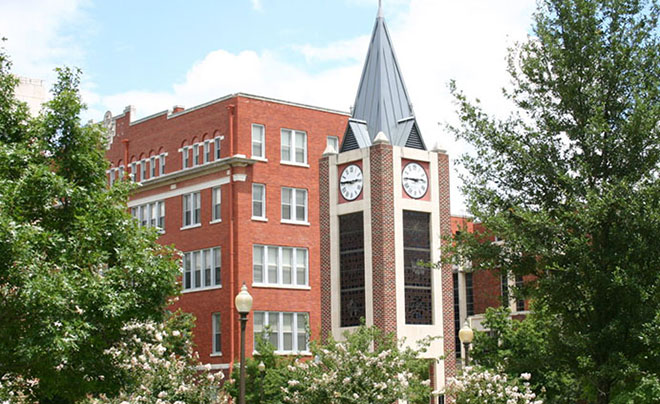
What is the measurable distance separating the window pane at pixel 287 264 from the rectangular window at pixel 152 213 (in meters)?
8.43

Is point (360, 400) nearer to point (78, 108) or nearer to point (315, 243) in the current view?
point (78, 108)

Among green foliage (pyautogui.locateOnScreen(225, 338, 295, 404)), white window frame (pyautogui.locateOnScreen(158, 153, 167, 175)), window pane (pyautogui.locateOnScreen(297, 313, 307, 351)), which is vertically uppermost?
white window frame (pyautogui.locateOnScreen(158, 153, 167, 175))

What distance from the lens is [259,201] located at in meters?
54.7

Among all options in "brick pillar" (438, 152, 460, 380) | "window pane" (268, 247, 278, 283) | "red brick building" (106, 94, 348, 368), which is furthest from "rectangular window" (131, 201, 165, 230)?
"brick pillar" (438, 152, 460, 380)

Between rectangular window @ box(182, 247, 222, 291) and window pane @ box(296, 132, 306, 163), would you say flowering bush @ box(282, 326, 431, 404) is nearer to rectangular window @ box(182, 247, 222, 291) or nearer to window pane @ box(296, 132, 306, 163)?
rectangular window @ box(182, 247, 222, 291)

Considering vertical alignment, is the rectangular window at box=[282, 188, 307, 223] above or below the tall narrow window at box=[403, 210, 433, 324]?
above

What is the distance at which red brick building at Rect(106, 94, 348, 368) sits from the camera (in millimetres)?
53438

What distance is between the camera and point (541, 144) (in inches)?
928

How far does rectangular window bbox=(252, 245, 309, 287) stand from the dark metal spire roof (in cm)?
699

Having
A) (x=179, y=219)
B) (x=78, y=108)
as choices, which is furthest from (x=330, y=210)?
(x=78, y=108)

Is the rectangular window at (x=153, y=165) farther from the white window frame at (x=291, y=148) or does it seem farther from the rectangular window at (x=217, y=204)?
the white window frame at (x=291, y=148)

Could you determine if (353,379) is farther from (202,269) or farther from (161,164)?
(161,164)

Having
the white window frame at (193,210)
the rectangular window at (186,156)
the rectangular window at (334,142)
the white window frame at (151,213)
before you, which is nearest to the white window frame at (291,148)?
the rectangular window at (334,142)

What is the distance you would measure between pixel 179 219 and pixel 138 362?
2715 cm
